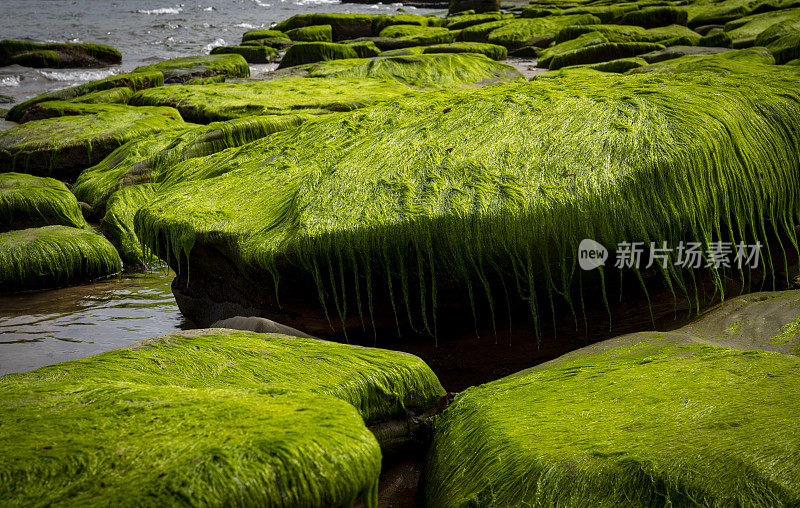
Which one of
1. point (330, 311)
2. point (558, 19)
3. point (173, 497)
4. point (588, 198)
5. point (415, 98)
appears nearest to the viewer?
point (173, 497)

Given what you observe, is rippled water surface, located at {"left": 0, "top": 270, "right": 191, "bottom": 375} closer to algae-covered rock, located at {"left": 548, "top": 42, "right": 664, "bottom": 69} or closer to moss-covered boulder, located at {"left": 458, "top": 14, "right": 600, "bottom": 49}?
algae-covered rock, located at {"left": 548, "top": 42, "right": 664, "bottom": 69}

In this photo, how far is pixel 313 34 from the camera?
19375 mm

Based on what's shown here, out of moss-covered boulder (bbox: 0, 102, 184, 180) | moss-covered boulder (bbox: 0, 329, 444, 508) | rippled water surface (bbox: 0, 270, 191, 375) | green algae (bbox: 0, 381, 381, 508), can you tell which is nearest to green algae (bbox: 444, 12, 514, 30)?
moss-covered boulder (bbox: 0, 102, 184, 180)

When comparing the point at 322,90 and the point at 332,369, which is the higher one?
the point at 322,90

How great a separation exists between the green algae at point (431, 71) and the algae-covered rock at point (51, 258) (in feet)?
18.2

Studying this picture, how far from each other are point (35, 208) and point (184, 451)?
5.44m

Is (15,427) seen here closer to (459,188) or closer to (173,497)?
(173,497)

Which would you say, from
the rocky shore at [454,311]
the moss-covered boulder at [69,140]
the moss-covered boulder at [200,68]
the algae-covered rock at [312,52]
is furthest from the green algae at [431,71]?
the rocky shore at [454,311]

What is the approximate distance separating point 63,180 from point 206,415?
22.7 ft

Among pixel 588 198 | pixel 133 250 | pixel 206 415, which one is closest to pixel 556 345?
pixel 588 198

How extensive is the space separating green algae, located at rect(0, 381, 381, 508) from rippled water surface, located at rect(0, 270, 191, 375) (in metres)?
2.11

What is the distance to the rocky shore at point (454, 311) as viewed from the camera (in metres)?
1.74

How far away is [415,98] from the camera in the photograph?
5098 millimetres

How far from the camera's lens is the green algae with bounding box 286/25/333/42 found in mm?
19297
